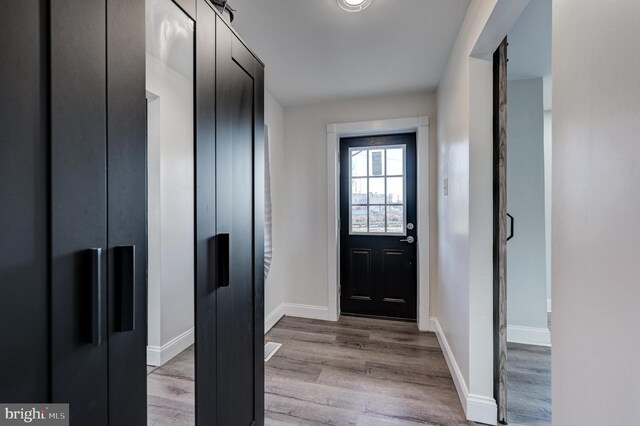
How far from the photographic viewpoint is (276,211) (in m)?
3.15

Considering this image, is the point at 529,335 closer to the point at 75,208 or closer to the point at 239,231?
the point at 239,231

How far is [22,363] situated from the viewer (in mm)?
491

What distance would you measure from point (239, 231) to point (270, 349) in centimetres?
174

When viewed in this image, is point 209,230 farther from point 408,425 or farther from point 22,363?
point 408,425

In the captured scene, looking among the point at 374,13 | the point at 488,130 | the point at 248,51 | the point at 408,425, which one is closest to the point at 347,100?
the point at 374,13

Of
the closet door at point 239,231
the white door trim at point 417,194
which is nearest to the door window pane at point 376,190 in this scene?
the white door trim at point 417,194

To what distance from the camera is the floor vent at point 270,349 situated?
7.84ft

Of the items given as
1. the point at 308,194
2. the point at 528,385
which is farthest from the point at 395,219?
the point at 528,385

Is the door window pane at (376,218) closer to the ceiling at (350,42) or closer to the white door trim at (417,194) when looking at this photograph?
the white door trim at (417,194)

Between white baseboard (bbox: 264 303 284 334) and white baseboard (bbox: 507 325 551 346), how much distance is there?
7.75 ft

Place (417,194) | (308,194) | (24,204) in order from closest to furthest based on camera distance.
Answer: (24,204) → (417,194) → (308,194)

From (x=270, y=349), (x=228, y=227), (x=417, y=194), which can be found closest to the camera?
(x=228, y=227)

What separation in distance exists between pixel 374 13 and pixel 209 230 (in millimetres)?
1681

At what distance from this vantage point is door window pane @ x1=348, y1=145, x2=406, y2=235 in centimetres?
316
